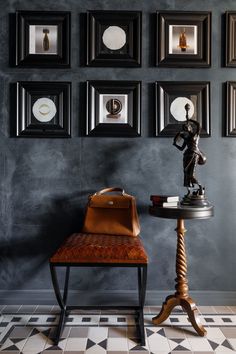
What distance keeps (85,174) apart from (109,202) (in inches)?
14.0

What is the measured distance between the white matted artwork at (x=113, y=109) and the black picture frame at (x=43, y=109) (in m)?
0.28

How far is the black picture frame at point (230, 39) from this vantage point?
2896 millimetres

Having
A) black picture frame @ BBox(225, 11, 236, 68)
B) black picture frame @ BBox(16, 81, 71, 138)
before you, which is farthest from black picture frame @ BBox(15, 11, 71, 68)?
black picture frame @ BBox(225, 11, 236, 68)

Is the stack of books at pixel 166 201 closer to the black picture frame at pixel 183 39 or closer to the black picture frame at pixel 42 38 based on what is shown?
the black picture frame at pixel 183 39

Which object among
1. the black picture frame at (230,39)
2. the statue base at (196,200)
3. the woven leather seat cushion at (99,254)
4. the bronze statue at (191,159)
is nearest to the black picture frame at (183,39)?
the black picture frame at (230,39)

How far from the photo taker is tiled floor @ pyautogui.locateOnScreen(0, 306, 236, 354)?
2.26 meters

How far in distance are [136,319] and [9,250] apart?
1.19 meters

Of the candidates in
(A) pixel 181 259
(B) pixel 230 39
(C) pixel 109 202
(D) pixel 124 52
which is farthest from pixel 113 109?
(A) pixel 181 259

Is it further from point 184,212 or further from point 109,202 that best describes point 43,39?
point 184,212

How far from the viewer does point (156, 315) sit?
9.01 feet

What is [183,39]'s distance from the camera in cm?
291

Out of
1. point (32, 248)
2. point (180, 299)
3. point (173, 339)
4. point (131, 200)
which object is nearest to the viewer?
point (173, 339)

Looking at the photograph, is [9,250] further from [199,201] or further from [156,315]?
[199,201]

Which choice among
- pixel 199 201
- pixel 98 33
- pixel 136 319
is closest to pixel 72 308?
pixel 136 319
